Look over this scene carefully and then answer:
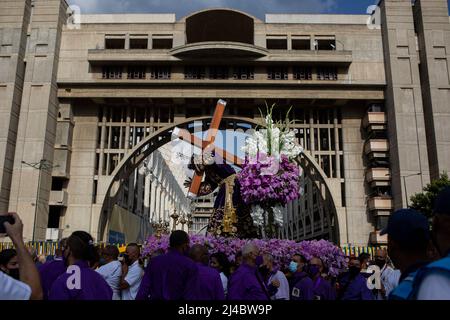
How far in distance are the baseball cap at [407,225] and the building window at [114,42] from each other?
37.8m

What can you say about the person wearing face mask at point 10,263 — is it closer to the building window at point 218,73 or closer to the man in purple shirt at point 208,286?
the man in purple shirt at point 208,286

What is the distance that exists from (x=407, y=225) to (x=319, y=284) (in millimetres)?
4745

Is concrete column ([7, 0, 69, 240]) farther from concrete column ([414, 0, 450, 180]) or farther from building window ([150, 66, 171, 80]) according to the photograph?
concrete column ([414, 0, 450, 180])

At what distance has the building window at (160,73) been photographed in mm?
36281

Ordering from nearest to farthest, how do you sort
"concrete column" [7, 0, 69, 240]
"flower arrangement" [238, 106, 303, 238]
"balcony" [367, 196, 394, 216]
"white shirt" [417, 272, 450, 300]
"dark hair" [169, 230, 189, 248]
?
"white shirt" [417, 272, 450, 300] < "dark hair" [169, 230, 189, 248] < "flower arrangement" [238, 106, 303, 238] < "concrete column" [7, 0, 69, 240] < "balcony" [367, 196, 394, 216]

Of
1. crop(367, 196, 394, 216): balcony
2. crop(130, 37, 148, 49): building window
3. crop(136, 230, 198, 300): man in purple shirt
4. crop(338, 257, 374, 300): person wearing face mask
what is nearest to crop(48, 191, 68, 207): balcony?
crop(130, 37, 148, 49): building window

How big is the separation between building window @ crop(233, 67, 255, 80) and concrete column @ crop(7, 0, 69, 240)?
15278 mm

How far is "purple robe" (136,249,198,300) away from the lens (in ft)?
14.6

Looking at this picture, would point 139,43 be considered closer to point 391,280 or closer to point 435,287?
point 391,280

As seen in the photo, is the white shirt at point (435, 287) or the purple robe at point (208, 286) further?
the purple robe at point (208, 286)

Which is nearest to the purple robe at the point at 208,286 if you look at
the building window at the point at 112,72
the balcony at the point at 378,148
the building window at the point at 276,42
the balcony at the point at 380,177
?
the balcony at the point at 380,177

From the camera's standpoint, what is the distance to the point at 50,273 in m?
4.84

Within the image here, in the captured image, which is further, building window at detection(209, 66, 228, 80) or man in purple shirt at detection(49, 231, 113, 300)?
building window at detection(209, 66, 228, 80)

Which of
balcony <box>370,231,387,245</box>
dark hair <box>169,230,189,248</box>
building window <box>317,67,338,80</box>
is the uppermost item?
building window <box>317,67,338,80</box>
